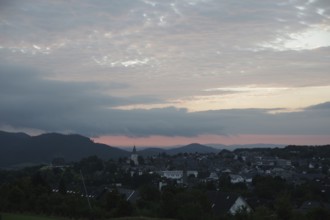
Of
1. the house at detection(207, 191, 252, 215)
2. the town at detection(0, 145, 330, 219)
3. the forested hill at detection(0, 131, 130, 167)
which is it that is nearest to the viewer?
the town at detection(0, 145, 330, 219)

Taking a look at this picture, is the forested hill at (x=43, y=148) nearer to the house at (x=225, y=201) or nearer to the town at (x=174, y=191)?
the town at (x=174, y=191)

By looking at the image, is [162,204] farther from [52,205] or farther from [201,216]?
[52,205]

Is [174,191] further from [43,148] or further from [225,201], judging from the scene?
[43,148]

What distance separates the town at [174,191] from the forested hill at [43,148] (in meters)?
7.57

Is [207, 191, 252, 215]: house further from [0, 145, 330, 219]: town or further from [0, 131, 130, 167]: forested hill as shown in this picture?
[0, 131, 130, 167]: forested hill

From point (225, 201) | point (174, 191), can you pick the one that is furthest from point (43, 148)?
point (174, 191)

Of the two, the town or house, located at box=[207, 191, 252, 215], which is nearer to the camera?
the town

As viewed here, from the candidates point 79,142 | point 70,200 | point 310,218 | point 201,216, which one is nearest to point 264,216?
point 201,216

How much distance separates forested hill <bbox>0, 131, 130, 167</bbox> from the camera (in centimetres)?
8756

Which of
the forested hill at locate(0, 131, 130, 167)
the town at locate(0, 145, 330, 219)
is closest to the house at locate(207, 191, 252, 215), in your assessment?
the town at locate(0, 145, 330, 219)

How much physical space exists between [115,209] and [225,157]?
101440mm

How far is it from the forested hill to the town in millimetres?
7565

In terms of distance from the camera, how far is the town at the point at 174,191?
21109 millimetres

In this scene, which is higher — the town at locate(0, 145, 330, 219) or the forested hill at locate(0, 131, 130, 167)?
the forested hill at locate(0, 131, 130, 167)
